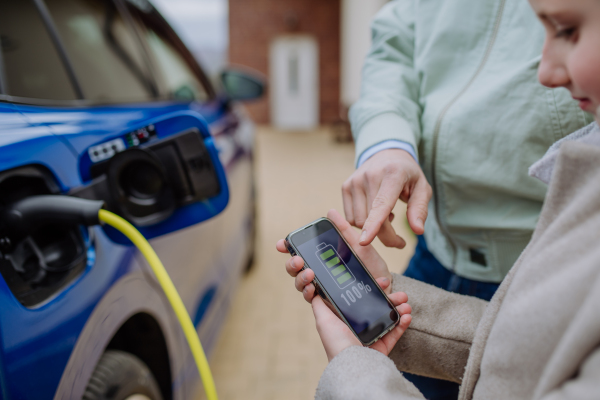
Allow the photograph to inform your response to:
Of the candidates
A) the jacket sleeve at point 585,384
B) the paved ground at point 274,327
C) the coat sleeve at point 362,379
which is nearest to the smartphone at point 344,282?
the coat sleeve at point 362,379

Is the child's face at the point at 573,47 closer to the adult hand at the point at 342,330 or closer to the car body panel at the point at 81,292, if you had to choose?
the adult hand at the point at 342,330

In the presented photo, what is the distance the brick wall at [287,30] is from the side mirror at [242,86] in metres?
8.91

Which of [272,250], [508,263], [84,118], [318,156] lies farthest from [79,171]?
[318,156]

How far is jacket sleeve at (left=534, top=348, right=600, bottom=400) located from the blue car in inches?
27.8

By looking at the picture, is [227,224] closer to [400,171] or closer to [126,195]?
[126,195]

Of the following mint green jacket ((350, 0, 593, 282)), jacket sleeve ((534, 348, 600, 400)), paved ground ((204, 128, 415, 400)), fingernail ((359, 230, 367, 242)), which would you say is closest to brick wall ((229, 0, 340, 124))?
paved ground ((204, 128, 415, 400))

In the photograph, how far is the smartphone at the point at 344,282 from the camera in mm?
732

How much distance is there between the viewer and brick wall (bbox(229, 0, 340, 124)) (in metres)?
11.1

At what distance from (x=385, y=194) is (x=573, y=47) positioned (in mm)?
353

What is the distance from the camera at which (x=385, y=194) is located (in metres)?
0.75

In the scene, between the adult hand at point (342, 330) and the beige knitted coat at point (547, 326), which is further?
the adult hand at point (342, 330)

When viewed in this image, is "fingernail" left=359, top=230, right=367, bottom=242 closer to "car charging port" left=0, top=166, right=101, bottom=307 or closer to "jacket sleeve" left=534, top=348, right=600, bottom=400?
"jacket sleeve" left=534, top=348, right=600, bottom=400

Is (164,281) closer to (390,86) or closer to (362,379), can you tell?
(362,379)

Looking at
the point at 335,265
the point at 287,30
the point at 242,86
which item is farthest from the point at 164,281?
the point at 287,30
